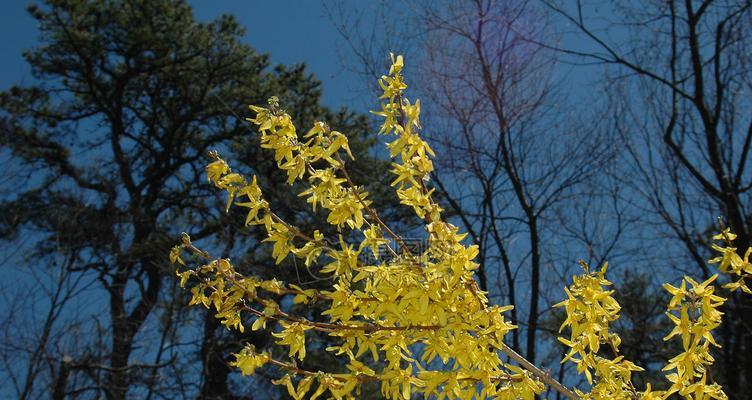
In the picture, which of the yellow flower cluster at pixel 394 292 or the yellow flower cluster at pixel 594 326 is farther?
the yellow flower cluster at pixel 594 326

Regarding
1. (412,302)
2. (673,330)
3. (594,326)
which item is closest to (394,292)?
(412,302)

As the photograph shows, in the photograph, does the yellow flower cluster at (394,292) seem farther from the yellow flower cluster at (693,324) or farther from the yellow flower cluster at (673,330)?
the yellow flower cluster at (693,324)

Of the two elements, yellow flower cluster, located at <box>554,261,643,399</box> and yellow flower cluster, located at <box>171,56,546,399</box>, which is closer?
yellow flower cluster, located at <box>171,56,546,399</box>

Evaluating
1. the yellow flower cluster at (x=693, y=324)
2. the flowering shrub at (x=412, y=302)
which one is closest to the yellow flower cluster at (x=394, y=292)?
the flowering shrub at (x=412, y=302)

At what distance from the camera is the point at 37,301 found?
696 cm

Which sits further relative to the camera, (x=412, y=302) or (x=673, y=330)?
(x=673, y=330)

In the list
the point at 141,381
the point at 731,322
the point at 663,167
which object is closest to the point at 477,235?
the point at 663,167

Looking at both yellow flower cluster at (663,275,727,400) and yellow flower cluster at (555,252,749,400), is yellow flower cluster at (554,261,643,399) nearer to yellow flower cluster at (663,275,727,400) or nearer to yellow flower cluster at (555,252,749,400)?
yellow flower cluster at (555,252,749,400)

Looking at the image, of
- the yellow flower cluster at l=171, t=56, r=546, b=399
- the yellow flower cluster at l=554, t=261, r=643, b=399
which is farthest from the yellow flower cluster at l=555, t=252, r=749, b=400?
the yellow flower cluster at l=171, t=56, r=546, b=399

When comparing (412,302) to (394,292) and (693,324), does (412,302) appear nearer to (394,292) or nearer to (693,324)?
(394,292)

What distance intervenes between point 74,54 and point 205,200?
310cm

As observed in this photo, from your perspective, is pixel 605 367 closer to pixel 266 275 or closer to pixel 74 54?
pixel 266 275

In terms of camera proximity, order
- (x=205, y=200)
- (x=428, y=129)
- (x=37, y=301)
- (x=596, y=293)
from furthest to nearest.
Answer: (x=205, y=200) → (x=37, y=301) → (x=428, y=129) → (x=596, y=293)

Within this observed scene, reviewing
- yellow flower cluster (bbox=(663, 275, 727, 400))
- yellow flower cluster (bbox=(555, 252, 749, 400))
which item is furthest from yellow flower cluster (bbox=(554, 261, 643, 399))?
yellow flower cluster (bbox=(663, 275, 727, 400))
